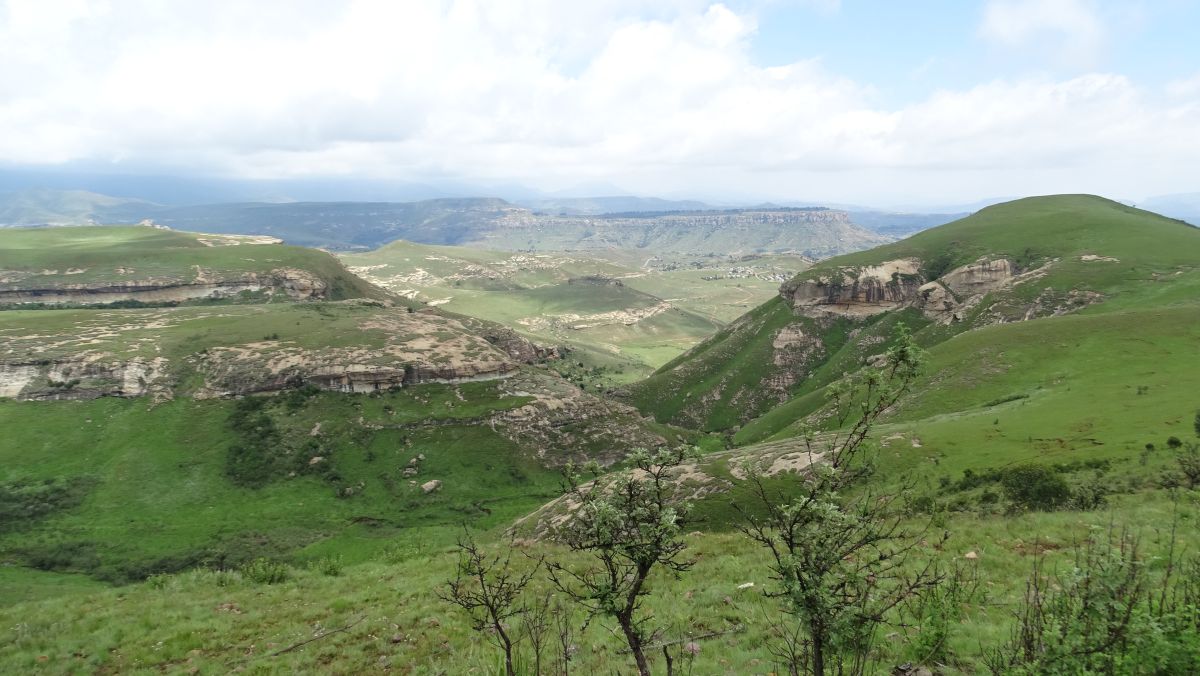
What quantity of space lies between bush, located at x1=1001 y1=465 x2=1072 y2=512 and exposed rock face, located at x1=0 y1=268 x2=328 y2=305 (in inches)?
6386

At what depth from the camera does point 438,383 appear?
99.4 meters

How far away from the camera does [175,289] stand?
480 feet

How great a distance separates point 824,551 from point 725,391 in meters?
115

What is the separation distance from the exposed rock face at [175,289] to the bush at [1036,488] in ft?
532

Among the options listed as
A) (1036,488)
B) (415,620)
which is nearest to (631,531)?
(415,620)

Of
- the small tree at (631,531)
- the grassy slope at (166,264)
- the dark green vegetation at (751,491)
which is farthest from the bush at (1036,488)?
the grassy slope at (166,264)

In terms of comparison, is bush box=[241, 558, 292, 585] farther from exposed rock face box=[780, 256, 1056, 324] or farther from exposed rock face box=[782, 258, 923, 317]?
exposed rock face box=[782, 258, 923, 317]

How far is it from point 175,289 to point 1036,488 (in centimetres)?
18447

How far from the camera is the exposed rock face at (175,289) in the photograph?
457ft

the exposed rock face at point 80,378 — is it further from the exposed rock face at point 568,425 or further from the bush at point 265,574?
the bush at point 265,574

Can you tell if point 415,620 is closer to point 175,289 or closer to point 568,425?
point 568,425

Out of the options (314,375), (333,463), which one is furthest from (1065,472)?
(314,375)

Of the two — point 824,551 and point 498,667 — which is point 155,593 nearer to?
point 498,667

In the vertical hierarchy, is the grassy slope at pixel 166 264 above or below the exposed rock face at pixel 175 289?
above
